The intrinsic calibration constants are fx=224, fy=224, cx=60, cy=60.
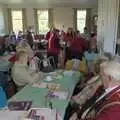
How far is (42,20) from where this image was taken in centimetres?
1170

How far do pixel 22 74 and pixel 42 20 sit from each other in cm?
888

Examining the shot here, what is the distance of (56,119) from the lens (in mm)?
1802

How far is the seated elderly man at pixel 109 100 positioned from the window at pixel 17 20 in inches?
407

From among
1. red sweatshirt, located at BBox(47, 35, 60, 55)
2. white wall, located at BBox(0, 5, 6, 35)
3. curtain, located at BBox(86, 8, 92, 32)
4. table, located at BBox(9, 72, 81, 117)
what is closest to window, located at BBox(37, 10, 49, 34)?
white wall, located at BBox(0, 5, 6, 35)

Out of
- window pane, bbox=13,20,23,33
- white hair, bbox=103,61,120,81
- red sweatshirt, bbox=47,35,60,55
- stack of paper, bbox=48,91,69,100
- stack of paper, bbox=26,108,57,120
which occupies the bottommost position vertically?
stack of paper, bbox=48,91,69,100

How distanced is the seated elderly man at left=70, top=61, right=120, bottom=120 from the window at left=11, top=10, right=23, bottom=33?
10330 mm

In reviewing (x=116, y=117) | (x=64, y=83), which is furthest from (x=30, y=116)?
(x=64, y=83)

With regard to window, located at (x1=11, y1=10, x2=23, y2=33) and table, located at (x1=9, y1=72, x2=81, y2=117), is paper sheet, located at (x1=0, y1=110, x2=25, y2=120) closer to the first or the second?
table, located at (x1=9, y1=72, x2=81, y2=117)

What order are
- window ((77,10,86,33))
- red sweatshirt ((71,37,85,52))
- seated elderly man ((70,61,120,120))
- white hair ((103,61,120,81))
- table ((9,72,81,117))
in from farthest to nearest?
window ((77,10,86,33)), red sweatshirt ((71,37,85,52)), table ((9,72,81,117)), white hair ((103,61,120,81)), seated elderly man ((70,61,120,120))

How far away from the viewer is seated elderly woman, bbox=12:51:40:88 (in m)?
3.09

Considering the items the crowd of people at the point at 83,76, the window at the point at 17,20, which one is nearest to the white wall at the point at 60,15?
the window at the point at 17,20

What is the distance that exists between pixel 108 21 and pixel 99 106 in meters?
2.48

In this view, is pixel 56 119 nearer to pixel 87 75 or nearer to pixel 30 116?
pixel 30 116

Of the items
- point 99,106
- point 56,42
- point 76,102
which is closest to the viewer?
point 99,106
